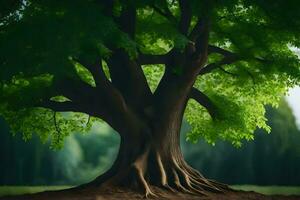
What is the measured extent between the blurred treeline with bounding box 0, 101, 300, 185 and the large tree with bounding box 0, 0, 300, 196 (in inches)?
436

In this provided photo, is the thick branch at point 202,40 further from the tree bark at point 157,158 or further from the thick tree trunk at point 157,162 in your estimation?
the thick tree trunk at point 157,162

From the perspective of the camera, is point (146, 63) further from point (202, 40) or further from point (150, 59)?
point (202, 40)

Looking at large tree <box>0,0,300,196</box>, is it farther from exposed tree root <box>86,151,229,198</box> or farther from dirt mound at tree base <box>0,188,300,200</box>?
dirt mound at tree base <box>0,188,300,200</box>

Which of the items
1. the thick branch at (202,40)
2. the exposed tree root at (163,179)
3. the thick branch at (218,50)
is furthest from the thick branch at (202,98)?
the exposed tree root at (163,179)

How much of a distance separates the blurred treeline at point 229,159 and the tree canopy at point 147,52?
9.52 m

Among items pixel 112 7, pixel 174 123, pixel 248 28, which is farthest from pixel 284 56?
pixel 112 7

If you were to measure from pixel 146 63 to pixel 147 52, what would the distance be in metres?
2.00

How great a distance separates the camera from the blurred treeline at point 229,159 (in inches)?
1357

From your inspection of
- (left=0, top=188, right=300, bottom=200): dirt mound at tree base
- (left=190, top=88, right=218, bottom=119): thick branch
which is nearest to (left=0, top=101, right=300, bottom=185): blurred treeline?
(left=190, top=88, right=218, bottom=119): thick branch

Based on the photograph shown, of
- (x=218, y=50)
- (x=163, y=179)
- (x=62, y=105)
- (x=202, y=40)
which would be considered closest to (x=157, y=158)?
(x=163, y=179)

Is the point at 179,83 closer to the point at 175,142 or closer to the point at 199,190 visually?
the point at 175,142

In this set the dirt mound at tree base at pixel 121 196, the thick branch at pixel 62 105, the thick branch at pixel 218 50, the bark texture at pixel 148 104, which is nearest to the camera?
the dirt mound at tree base at pixel 121 196

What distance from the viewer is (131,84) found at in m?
20.8

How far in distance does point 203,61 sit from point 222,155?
15.2m
